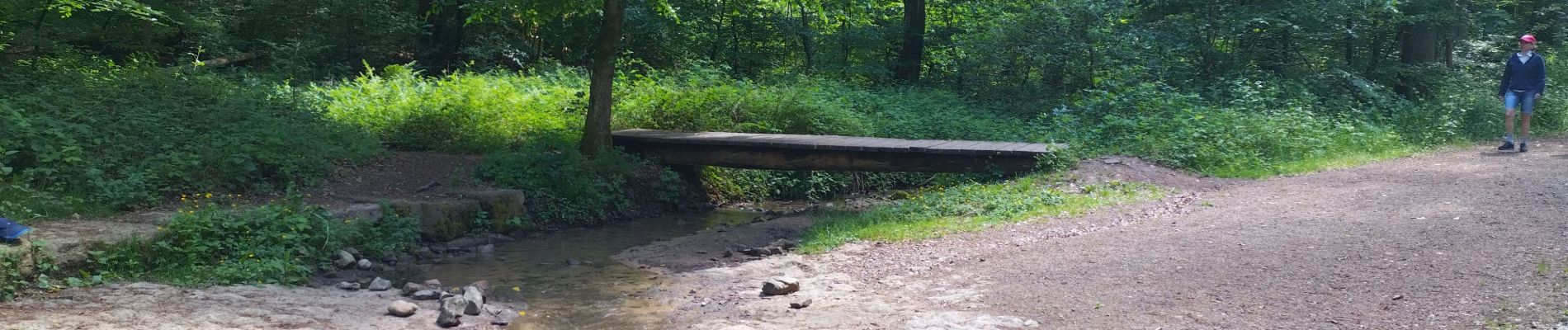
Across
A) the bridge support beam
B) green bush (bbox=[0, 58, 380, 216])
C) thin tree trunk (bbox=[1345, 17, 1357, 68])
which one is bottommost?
the bridge support beam

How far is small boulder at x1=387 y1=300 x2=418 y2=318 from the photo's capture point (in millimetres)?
6297

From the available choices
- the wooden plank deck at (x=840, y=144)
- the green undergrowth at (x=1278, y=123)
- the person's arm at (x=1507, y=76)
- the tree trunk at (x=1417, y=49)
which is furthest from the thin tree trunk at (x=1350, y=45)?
the wooden plank deck at (x=840, y=144)

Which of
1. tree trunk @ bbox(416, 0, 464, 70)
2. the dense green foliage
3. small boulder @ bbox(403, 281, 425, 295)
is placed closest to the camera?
small boulder @ bbox(403, 281, 425, 295)

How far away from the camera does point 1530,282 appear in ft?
17.4

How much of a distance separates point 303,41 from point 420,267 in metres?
11.9

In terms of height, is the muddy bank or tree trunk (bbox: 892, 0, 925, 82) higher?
tree trunk (bbox: 892, 0, 925, 82)

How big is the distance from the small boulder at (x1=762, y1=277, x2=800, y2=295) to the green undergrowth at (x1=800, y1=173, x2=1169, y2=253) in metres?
1.61

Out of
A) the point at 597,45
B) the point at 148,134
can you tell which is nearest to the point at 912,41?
the point at 597,45

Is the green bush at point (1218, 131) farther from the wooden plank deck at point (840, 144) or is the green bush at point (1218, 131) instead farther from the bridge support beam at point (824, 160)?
the bridge support beam at point (824, 160)

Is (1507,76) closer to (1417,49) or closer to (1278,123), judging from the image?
(1278,123)

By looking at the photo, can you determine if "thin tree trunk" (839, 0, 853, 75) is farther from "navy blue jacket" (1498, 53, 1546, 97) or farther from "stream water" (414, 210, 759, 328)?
"navy blue jacket" (1498, 53, 1546, 97)

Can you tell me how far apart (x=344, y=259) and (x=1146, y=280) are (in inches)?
237

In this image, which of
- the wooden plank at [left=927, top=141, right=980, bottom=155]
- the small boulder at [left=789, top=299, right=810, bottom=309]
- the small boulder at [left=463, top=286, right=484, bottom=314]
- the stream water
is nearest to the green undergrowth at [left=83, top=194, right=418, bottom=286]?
the stream water

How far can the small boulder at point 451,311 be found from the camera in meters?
6.15
